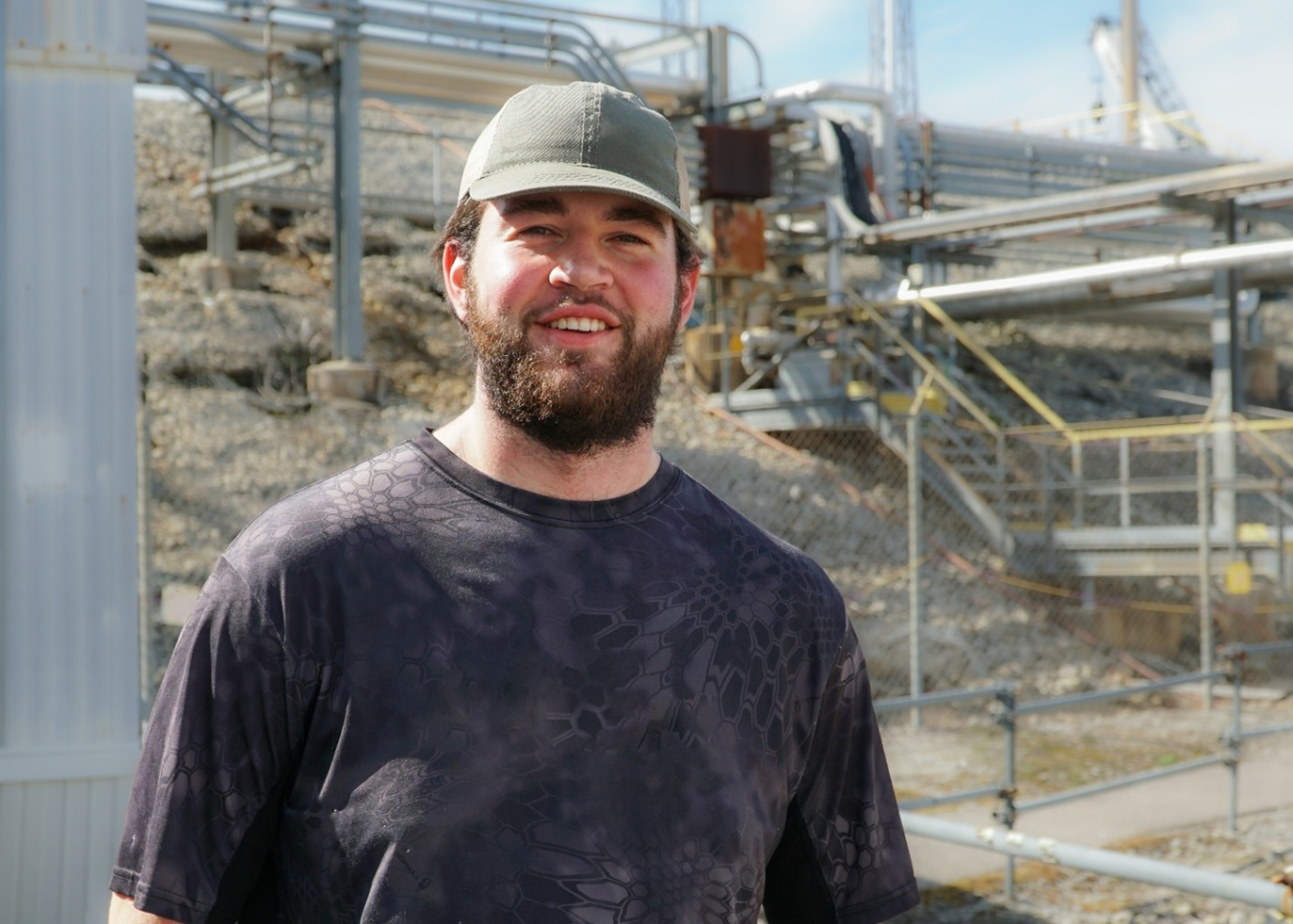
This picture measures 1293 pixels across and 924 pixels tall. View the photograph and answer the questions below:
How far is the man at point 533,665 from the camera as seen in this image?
171cm

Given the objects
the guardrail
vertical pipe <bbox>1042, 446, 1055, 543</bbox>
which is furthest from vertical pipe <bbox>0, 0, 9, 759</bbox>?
vertical pipe <bbox>1042, 446, 1055, 543</bbox>

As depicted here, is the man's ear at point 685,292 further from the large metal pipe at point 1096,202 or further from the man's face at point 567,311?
the large metal pipe at point 1096,202

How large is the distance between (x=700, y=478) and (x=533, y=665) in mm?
11188

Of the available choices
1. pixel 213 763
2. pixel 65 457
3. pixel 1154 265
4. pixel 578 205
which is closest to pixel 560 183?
pixel 578 205

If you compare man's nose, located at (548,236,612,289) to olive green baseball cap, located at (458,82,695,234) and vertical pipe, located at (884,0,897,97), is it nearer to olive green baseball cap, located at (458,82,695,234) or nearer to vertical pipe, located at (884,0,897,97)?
olive green baseball cap, located at (458,82,695,234)

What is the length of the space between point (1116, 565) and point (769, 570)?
1162 centimetres

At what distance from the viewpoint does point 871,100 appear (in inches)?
677

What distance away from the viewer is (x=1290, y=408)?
62.6 feet

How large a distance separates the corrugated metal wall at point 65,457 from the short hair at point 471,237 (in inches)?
69.4

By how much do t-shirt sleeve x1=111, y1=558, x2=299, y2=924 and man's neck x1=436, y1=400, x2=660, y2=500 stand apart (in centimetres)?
36

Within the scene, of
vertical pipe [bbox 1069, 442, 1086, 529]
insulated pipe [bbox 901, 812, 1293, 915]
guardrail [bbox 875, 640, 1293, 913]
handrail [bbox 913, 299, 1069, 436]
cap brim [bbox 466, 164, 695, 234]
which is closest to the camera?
cap brim [bbox 466, 164, 695, 234]

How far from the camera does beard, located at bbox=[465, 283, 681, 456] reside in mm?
1876

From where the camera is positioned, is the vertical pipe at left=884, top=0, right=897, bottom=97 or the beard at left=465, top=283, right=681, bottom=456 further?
the vertical pipe at left=884, top=0, right=897, bottom=97

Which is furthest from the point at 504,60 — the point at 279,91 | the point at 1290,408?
the point at 1290,408
